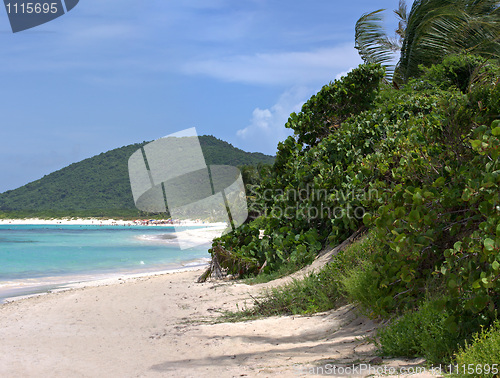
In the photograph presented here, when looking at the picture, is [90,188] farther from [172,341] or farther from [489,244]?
[489,244]

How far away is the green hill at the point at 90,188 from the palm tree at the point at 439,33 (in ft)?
282

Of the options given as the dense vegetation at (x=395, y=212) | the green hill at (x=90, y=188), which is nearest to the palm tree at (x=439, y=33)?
the dense vegetation at (x=395, y=212)

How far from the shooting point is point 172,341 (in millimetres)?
5629

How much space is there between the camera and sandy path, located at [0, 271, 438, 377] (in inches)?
168

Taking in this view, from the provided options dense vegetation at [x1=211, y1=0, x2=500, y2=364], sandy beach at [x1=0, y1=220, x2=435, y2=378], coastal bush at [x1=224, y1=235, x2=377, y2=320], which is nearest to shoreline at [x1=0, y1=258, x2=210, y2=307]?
sandy beach at [x1=0, y1=220, x2=435, y2=378]

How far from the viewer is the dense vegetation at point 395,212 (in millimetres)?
3518

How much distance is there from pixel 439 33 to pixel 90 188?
131849 mm

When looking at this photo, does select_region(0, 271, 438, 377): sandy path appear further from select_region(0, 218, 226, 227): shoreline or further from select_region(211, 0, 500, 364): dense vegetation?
select_region(0, 218, 226, 227): shoreline

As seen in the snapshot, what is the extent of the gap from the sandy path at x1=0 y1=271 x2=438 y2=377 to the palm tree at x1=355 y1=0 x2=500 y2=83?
1360cm

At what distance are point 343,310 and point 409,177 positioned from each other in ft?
6.32

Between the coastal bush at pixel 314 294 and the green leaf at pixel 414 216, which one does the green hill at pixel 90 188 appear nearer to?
the coastal bush at pixel 314 294

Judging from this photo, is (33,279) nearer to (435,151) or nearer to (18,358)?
(18,358)

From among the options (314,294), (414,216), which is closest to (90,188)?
(314,294)

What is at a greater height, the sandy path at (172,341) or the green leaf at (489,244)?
the green leaf at (489,244)
